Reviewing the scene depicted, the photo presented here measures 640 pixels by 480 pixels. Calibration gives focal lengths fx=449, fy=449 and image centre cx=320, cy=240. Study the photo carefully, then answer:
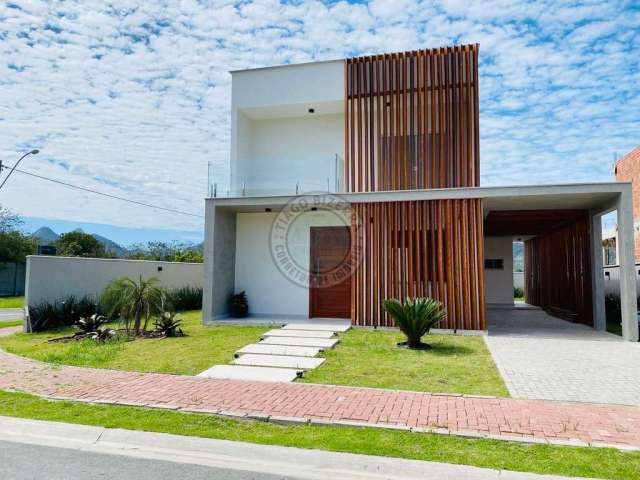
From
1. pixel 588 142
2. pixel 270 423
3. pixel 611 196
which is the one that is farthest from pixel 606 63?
pixel 270 423

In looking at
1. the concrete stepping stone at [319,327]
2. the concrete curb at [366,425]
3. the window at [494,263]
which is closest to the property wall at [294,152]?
the concrete stepping stone at [319,327]

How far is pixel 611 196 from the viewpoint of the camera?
992cm

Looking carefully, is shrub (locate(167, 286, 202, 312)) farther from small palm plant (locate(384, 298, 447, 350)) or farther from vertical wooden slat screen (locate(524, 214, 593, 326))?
vertical wooden slat screen (locate(524, 214, 593, 326))

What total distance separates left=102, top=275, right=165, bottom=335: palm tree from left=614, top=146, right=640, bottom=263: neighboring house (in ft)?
67.9

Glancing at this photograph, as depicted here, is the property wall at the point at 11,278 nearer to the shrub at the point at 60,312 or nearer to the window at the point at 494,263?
the shrub at the point at 60,312

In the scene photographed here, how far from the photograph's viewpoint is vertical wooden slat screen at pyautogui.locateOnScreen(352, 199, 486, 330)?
33.8ft

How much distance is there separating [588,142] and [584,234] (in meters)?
5.30

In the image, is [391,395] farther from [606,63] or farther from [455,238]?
[606,63]

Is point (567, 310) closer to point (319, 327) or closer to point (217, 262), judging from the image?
point (319, 327)

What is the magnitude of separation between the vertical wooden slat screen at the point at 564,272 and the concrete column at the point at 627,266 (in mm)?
2056

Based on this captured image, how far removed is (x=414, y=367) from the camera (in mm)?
7020

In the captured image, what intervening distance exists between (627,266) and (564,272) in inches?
193

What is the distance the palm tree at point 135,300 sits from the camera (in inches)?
403

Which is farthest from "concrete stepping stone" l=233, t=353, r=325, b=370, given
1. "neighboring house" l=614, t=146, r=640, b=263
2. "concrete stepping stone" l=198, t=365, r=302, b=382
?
"neighboring house" l=614, t=146, r=640, b=263
